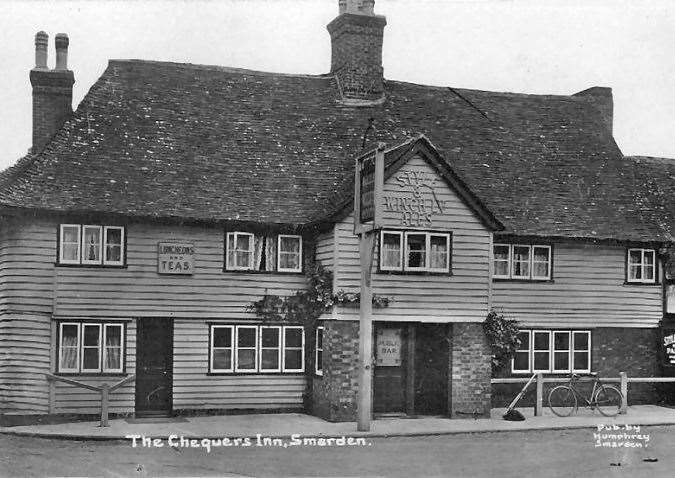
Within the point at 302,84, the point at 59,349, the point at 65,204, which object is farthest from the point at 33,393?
the point at 302,84

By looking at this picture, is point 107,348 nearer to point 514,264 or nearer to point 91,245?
point 91,245

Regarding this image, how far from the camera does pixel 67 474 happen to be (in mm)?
14898

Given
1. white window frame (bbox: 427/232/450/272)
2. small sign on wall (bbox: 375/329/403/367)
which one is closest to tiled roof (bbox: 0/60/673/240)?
white window frame (bbox: 427/232/450/272)

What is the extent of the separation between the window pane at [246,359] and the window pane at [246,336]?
6.8 inches

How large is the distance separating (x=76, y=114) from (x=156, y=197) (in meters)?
3.39

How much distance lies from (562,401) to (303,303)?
7.27 meters

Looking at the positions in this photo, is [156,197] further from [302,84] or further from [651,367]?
[651,367]

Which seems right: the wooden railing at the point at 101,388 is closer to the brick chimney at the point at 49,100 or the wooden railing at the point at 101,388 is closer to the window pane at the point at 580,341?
the brick chimney at the point at 49,100

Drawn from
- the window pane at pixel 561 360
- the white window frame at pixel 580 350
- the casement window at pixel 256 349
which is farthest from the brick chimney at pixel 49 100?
the white window frame at pixel 580 350

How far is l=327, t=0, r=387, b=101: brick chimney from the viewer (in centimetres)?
2784

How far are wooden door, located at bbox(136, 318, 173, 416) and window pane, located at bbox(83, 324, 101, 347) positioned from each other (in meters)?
1.01

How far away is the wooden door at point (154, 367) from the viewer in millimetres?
22703

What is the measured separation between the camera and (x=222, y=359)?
23156 millimetres

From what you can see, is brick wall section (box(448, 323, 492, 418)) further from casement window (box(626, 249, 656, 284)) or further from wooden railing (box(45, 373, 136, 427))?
wooden railing (box(45, 373, 136, 427))
